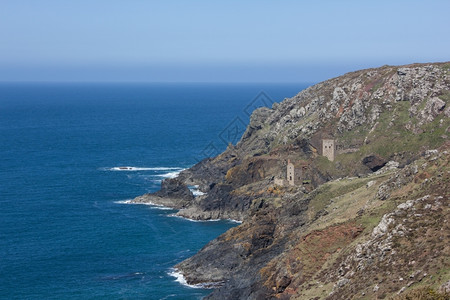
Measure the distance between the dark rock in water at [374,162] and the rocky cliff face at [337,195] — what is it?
196 mm

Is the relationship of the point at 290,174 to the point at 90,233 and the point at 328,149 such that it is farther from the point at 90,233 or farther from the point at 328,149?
the point at 90,233

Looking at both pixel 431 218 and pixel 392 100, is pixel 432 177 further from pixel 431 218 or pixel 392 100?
pixel 392 100

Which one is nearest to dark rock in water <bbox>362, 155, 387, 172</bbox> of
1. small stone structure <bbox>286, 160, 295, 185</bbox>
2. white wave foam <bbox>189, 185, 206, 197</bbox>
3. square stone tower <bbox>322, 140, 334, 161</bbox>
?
square stone tower <bbox>322, 140, 334, 161</bbox>

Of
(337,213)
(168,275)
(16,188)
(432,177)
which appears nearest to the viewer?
(432,177)

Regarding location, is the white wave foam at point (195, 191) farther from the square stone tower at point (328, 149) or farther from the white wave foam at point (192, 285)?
the white wave foam at point (192, 285)

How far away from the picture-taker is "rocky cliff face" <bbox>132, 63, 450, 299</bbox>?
202ft

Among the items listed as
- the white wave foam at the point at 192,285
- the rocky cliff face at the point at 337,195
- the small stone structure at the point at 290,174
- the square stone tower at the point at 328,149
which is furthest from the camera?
the square stone tower at the point at 328,149

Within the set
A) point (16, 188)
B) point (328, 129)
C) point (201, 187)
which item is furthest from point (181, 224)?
point (16, 188)

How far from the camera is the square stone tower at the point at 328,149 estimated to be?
125 meters

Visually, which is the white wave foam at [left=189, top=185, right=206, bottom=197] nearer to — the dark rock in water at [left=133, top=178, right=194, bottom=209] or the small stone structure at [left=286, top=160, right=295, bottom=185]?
the dark rock in water at [left=133, top=178, right=194, bottom=209]

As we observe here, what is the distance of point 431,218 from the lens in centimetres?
6253

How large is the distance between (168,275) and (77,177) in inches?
2885

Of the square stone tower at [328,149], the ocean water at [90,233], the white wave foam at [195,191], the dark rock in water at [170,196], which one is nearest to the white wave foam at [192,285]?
the ocean water at [90,233]

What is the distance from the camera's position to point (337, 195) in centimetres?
9562
